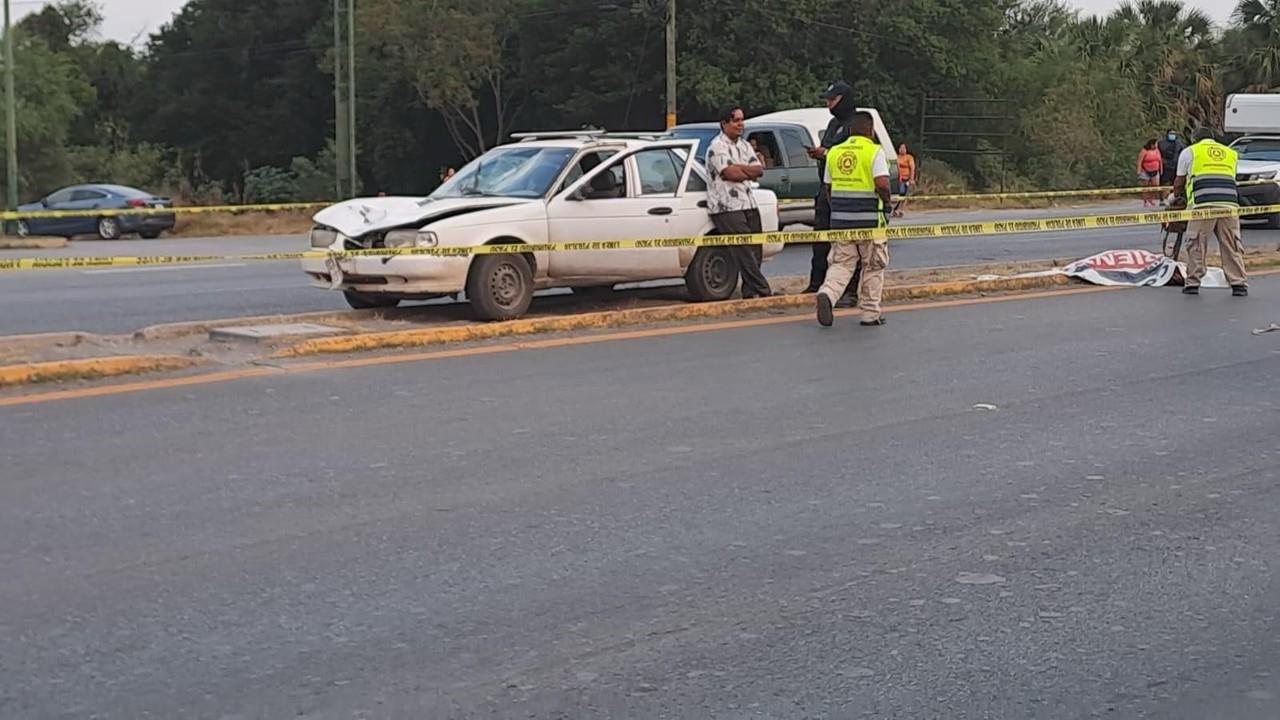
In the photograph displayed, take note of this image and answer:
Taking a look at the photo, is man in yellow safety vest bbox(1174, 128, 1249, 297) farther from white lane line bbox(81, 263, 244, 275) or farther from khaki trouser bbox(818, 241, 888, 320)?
white lane line bbox(81, 263, 244, 275)

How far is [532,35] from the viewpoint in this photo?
57.7 meters

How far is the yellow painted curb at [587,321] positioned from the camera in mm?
10562

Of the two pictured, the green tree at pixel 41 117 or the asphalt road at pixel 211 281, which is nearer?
the asphalt road at pixel 211 281

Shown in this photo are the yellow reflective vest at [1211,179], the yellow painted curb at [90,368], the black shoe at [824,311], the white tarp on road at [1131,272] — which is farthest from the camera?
the white tarp on road at [1131,272]

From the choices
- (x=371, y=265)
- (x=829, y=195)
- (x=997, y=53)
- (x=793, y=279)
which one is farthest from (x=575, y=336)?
(x=997, y=53)

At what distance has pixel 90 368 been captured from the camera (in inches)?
369

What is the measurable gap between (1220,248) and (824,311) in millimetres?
4894

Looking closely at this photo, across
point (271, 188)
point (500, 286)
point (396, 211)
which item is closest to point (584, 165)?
point (500, 286)

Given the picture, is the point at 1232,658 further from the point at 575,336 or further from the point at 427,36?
the point at 427,36

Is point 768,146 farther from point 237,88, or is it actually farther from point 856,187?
point 237,88

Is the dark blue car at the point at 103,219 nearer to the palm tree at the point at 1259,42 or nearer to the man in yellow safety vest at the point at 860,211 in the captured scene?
the man in yellow safety vest at the point at 860,211

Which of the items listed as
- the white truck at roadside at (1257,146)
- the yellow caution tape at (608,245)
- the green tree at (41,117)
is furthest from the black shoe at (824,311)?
the green tree at (41,117)

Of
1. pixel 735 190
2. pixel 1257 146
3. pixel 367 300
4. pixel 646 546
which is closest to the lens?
pixel 646 546

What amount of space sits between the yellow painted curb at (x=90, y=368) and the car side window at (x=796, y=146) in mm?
13537
